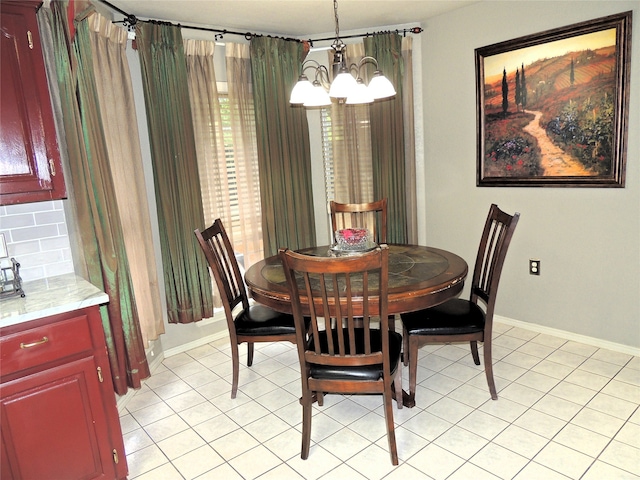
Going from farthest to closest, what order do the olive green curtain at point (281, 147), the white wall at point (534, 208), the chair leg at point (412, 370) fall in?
the olive green curtain at point (281, 147), the white wall at point (534, 208), the chair leg at point (412, 370)

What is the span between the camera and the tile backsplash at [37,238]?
215 centimetres

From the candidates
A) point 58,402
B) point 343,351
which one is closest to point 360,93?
point 343,351

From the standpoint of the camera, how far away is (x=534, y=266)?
335cm

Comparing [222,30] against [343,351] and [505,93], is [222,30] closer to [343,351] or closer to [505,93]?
[505,93]

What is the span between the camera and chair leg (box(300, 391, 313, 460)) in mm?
2098

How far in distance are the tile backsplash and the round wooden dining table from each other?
0.98 m

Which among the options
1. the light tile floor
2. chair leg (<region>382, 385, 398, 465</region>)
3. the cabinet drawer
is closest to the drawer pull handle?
the cabinet drawer

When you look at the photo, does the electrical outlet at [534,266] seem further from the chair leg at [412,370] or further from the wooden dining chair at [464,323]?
the chair leg at [412,370]

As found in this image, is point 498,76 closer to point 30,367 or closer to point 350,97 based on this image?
point 350,97

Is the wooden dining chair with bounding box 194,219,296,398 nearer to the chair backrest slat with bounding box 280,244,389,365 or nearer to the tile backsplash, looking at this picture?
the chair backrest slat with bounding box 280,244,389,365

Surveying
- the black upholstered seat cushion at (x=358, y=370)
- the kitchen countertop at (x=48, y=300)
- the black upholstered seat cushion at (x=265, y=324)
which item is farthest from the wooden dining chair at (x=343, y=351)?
the kitchen countertop at (x=48, y=300)

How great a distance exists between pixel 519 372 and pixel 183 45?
3.20m

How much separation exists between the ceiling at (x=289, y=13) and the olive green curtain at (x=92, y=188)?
0.82m

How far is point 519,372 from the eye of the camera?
2.82 meters
